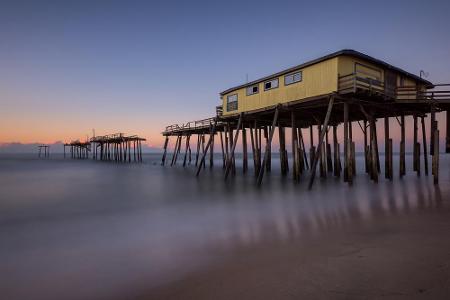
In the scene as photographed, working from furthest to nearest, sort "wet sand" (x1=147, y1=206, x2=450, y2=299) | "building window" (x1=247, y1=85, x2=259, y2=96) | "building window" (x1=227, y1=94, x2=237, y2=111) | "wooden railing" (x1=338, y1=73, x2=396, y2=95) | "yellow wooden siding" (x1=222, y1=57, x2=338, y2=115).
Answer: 1. "building window" (x1=227, y1=94, x2=237, y2=111)
2. "building window" (x1=247, y1=85, x2=259, y2=96)
3. "yellow wooden siding" (x1=222, y1=57, x2=338, y2=115)
4. "wooden railing" (x1=338, y1=73, x2=396, y2=95)
5. "wet sand" (x1=147, y1=206, x2=450, y2=299)

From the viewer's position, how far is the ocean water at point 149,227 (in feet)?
16.5

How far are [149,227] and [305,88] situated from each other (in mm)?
11668

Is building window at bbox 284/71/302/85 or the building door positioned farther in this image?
the building door

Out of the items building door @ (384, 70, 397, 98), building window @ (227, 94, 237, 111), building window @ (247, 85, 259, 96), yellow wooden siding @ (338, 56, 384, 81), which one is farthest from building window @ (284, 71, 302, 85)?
building window @ (227, 94, 237, 111)

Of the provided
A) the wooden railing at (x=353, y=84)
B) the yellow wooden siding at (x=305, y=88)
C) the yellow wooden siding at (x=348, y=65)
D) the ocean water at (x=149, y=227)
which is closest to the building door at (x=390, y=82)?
the yellow wooden siding at (x=348, y=65)

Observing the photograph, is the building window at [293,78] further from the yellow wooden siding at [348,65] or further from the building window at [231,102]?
the building window at [231,102]

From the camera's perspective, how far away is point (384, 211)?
959cm

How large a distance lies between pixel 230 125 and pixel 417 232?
19.6 meters

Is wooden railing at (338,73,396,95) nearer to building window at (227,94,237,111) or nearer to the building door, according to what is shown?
the building door

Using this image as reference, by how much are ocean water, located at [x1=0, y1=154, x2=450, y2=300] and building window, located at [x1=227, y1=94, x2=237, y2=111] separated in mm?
8346

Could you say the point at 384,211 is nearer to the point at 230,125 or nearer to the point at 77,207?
the point at 77,207

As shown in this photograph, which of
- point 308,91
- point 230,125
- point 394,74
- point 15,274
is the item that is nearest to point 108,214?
point 15,274

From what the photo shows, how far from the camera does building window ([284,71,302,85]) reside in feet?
53.1

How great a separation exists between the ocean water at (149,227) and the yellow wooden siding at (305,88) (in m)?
5.45
